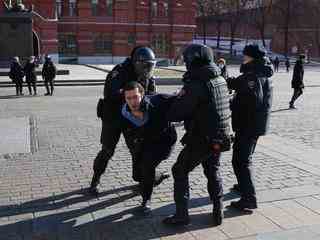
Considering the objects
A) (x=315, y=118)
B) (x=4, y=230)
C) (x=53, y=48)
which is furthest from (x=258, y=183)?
(x=53, y=48)

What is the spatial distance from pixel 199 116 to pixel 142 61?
43.2 inches

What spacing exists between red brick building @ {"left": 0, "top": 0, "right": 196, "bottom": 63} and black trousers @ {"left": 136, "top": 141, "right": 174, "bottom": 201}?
1647 inches

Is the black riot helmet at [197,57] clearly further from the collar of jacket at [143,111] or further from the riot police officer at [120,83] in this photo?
the riot police officer at [120,83]

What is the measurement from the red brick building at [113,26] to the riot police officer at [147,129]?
41788 millimetres

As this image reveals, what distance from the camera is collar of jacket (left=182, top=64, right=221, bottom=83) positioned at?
4578 millimetres

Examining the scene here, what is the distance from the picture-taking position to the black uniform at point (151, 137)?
16.7ft

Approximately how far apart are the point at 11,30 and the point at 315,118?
1753 centimetres

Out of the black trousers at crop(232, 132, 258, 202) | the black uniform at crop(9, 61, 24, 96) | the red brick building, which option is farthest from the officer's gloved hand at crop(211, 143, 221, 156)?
the red brick building

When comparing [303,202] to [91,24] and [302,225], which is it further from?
[91,24]

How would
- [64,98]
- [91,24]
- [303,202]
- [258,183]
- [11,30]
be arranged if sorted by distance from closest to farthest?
1. [303,202]
2. [258,183]
3. [64,98]
4. [11,30]
5. [91,24]

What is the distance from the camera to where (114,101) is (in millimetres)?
5555

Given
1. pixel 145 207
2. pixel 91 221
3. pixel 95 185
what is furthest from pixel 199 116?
pixel 95 185

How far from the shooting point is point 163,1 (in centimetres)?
4975

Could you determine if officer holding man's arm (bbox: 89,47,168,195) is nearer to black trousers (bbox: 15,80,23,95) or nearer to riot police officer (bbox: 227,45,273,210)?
riot police officer (bbox: 227,45,273,210)
